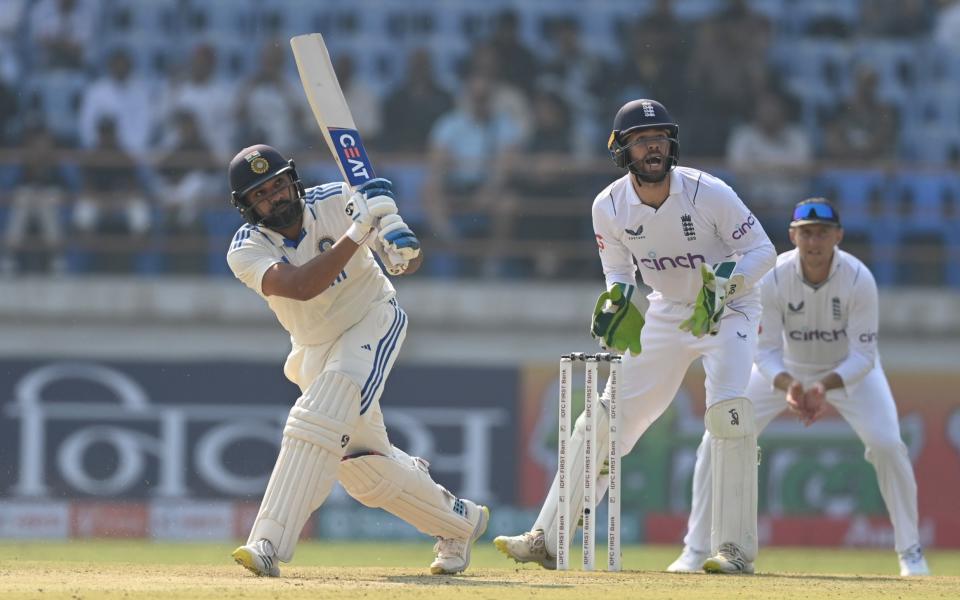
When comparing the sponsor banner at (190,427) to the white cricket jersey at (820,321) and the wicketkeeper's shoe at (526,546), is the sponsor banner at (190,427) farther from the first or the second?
the wicketkeeper's shoe at (526,546)

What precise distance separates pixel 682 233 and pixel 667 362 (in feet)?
1.85

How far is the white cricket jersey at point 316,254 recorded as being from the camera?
626 centimetres

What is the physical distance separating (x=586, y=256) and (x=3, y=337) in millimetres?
4213

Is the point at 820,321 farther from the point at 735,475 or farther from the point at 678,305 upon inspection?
the point at 735,475

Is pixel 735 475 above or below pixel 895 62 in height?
below

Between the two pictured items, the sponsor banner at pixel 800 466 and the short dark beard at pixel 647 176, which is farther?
the sponsor banner at pixel 800 466

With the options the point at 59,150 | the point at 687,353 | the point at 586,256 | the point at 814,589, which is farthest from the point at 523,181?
the point at 814,589

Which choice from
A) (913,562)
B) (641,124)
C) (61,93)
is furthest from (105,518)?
(641,124)

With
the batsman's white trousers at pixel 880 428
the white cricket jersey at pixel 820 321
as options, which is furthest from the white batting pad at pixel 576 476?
the white cricket jersey at pixel 820 321

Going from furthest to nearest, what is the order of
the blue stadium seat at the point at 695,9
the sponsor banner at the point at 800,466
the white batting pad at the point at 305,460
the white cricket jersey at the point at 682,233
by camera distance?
the blue stadium seat at the point at 695,9 < the sponsor banner at the point at 800,466 < the white cricket jersey at the point at 682,233 < the white batting pad at the point at 305,460

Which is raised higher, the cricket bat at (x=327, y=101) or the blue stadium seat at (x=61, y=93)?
the blue stadium seat at (x=61, y=93)

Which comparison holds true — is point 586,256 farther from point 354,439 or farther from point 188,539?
point 354,439

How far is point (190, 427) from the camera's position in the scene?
1140 cm

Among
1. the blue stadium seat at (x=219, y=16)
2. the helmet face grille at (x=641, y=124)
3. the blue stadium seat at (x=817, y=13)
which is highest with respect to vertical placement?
the blue stadium seat at (x=817, y=13)
